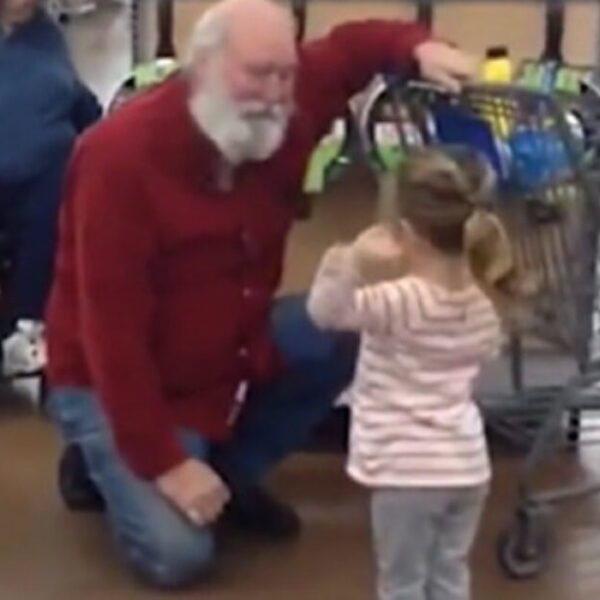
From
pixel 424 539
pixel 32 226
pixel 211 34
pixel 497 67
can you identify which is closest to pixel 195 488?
pixel 424 539

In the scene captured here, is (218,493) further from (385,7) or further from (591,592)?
(385,7)

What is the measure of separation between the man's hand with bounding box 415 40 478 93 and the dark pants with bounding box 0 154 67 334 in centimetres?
96

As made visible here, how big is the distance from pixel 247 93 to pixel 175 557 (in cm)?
80

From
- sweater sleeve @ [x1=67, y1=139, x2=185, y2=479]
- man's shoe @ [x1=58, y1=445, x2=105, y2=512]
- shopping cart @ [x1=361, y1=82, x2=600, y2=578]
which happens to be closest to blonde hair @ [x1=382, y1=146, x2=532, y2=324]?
shopping cart @ [x1=361, y1=82, x2=600, y2=578]

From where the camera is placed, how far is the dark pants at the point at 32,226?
11.9 feet

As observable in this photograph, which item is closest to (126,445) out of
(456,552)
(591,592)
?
(456,552)

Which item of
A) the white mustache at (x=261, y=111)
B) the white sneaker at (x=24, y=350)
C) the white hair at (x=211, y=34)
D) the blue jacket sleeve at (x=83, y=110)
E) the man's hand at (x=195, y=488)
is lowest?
the white sneaker at (x=24, y=350)

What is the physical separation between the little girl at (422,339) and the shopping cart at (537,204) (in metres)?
0.40

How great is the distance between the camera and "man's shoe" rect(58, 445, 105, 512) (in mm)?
3303

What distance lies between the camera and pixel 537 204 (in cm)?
303

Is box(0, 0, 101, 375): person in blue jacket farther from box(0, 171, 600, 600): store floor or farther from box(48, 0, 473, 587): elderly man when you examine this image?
box(48, 0, 473, 587): elderly man

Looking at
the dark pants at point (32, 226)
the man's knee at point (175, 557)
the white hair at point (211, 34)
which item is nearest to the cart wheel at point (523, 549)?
the man's knee at point (175, 557)

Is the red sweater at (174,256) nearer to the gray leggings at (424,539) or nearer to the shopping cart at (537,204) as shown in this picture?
the shopping cart at (537,204)

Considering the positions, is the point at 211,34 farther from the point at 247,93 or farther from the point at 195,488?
the point at 195,488
